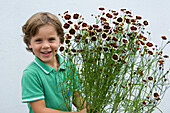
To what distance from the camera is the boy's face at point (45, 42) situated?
99 centimetres

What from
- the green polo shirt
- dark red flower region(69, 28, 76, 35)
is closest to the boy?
the green polo shirt

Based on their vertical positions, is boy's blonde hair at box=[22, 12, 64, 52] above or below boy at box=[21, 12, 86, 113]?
above

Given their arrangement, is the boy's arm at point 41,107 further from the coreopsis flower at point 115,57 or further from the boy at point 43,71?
the coreopsis flower at point 115,57

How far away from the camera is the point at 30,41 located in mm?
1066

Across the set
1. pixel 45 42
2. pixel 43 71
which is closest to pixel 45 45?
pixel 45 42

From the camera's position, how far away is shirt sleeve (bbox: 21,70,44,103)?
97cm

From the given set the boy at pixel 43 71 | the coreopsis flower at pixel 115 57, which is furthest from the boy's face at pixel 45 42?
the coreopsis flower at pixel 115 57

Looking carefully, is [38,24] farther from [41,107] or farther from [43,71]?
[41,107]

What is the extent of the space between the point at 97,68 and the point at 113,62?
0.20 ft

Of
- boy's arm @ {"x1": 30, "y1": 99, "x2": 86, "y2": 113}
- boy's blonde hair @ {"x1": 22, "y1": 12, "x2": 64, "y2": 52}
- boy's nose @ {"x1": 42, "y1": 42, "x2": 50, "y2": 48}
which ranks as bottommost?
boy's arm @ {"x1": 30, "y1": 99, "x2": 86, "y2": 113}

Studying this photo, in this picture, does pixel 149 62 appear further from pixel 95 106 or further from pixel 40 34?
pixel 40 34

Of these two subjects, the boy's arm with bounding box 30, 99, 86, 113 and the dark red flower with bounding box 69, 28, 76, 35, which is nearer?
the dark red flower with bounding box 69, 28, 76, 35

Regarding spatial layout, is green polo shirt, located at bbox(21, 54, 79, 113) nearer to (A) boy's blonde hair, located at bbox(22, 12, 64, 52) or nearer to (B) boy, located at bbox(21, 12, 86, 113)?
(B) boy, located at bbox(21, 12, 86, 113)

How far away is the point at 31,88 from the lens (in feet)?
3.21
